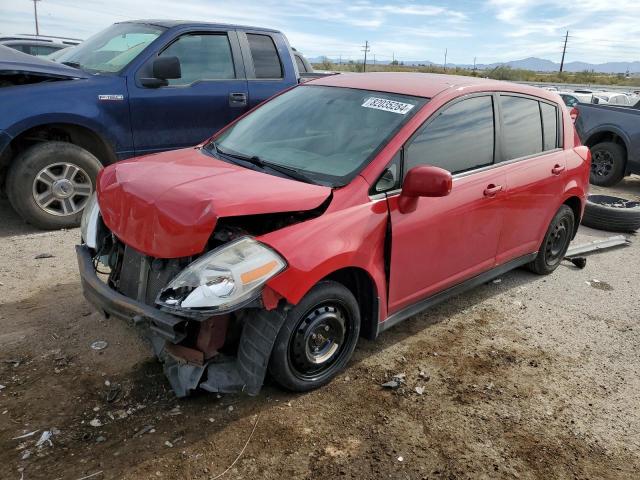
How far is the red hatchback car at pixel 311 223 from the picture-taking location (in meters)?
2.58

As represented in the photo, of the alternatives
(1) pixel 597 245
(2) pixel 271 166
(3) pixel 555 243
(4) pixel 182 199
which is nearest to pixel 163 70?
(2) pixel 271 166

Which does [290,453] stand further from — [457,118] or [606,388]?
[457,118]

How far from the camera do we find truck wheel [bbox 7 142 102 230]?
16.4 feet

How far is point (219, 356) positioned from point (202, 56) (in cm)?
427

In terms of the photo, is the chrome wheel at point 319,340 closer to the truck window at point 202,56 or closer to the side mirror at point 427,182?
the side mirror at point 427,182

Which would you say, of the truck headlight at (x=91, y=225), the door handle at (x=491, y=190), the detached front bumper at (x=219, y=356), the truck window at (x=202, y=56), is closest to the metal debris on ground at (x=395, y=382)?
the detached front bumper at (x=219, y=356)

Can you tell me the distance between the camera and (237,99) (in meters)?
6.09

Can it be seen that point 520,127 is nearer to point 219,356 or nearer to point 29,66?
point 219,356

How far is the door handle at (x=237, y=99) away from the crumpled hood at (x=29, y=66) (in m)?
1.53

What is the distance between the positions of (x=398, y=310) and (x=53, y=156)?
3.76 m

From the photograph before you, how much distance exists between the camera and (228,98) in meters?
6.03

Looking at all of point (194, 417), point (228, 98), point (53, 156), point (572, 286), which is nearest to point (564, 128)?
point (572, 286)

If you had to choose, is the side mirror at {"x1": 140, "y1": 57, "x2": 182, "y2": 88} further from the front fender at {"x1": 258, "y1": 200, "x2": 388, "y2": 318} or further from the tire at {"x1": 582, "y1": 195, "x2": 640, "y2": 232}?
the tire at {"x1": 582, "y1": 195, "x2": 640, "y2": 232}

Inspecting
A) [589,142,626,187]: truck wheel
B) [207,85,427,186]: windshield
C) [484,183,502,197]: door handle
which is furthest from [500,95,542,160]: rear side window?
[589,142,626,187]: truck wheel
